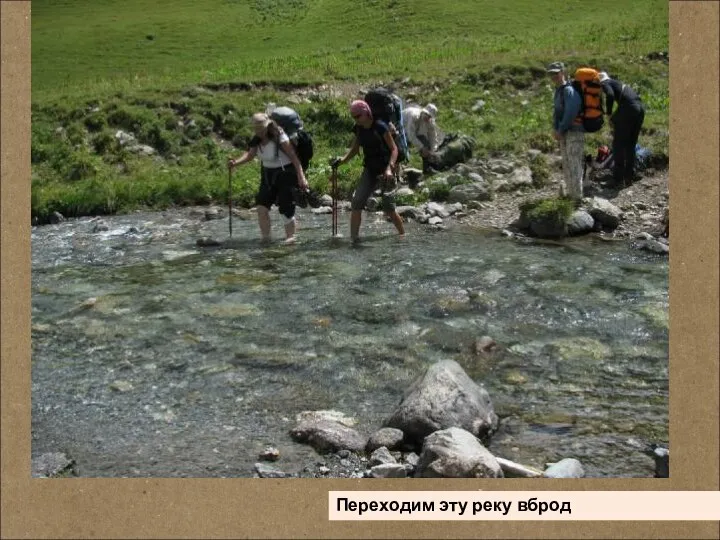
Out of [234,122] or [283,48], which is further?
[283,48]

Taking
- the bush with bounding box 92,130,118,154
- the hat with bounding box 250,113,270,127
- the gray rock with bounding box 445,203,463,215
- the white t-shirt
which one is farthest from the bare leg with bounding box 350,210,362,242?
the bush with bounding box 92,130,118,154

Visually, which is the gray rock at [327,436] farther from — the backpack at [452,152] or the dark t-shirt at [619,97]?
the backpack at [452,152]

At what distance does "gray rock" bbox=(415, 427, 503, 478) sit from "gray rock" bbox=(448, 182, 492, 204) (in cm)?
1277

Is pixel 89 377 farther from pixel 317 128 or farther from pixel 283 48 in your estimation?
pixel 283 48

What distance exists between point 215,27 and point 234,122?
22.5 meters

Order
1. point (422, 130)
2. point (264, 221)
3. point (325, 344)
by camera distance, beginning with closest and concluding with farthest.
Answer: point (325, 344), point (264, 221), point (422, 130)

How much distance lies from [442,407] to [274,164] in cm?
788

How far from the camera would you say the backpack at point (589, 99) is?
55.6 feet

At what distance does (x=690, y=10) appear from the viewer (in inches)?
201

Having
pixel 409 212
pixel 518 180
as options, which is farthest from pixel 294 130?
pixel 518 180

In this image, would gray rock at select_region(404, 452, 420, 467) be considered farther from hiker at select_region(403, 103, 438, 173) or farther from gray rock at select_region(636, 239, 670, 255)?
hiker at select_region(403, 103, 438, 173)

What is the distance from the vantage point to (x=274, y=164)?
14.4 metres

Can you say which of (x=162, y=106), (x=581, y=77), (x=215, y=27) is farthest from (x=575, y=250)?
(x=215, y=27)

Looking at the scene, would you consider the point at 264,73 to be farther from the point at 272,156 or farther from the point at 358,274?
the point at 358,274
